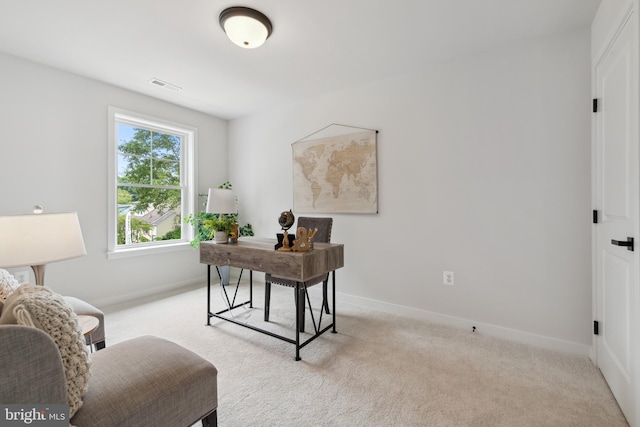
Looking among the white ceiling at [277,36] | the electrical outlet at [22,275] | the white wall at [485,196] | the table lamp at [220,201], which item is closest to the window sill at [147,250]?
the electrical outlet at [22,275]

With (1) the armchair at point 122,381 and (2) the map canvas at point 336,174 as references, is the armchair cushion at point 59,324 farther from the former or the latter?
(2) the map canvas at point 336,174

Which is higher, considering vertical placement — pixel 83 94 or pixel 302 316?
pixel 83 94

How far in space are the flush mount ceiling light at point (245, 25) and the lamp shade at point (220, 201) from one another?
4.88ft

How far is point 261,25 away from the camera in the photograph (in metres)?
2.08

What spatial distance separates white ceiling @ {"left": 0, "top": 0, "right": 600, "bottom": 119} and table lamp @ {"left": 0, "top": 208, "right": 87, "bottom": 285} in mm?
1527

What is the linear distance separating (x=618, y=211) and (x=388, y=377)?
5.54 feet

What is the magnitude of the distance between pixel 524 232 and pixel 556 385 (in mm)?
1106

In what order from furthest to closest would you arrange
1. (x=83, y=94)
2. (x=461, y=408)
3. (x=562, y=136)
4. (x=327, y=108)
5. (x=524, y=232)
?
1. (x=327, y=108)
2. (x=83, y=94)
3. (x=524, y=232)
4. (x=562, y=136)
5. (x=461, y=408)

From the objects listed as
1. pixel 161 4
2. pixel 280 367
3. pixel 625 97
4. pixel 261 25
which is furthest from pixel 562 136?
pixel 161 4

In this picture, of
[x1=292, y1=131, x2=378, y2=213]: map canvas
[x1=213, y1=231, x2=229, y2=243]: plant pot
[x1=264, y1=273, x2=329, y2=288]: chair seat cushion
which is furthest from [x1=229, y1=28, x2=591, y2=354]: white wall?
[x1=213, y1=231, x2=229, y2=243]: plant pot

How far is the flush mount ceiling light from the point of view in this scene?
6.52 ft

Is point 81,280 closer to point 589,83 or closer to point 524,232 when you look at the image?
point 524,232

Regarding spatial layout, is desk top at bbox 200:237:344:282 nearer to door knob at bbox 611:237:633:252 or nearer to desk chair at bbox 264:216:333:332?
desk chair at bbox 264:216:333:332

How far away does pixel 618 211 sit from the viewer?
5.44 ft
